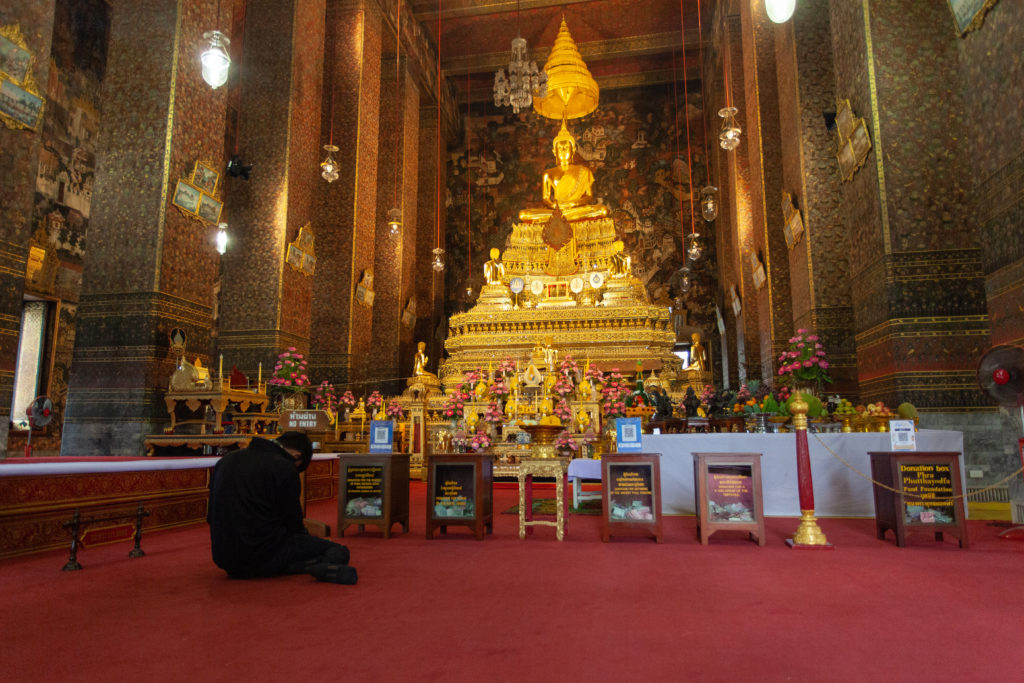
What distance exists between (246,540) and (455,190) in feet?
60.3

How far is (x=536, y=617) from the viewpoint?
258cm

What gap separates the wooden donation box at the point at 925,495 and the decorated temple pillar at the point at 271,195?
29.1 ft

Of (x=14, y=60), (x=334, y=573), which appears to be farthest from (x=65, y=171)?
(x=334, y=573)

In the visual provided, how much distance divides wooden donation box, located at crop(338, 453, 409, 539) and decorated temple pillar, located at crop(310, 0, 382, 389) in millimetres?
7228

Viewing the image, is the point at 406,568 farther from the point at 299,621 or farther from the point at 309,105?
the point at 309,105

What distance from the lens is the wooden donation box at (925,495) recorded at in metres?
4.18

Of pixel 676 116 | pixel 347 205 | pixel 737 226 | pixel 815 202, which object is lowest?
pixel 815 202

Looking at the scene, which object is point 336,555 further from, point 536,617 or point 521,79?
point 521,79

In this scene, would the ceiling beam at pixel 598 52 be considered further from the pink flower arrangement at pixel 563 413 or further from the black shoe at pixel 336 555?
the black shoe at pixel 336 555

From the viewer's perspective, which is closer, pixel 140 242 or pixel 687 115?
pixel 140 242

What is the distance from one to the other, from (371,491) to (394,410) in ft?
19.6

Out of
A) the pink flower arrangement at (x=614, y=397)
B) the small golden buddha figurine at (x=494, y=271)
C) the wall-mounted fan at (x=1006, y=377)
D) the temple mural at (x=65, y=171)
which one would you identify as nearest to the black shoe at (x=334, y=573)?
the wall-mounted fan at (x=1006, y=377)

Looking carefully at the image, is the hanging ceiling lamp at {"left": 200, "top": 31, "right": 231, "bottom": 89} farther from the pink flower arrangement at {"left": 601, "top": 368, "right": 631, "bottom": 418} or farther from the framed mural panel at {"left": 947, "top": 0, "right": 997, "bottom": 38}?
the framed mural panel at {"left": 947, "top": 0, "right": 997, "bottom": 38}

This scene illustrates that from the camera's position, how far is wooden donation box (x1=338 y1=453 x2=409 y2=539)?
4781mm
